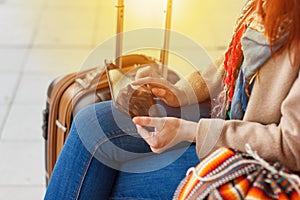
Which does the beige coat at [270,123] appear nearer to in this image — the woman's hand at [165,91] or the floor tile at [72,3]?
the woman's hand at [165,91]

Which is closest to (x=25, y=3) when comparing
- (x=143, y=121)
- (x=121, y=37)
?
(x=121, y=37)

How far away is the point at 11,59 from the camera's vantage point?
2283 mm

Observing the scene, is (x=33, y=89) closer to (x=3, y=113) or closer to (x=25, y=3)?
(x=3, y=113)

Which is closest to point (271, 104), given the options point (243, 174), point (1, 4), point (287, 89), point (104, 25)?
point (287, 89)

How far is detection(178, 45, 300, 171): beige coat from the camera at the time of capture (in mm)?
771

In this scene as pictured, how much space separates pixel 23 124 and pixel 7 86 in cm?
30

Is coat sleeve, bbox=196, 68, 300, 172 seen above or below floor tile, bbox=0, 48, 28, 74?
above

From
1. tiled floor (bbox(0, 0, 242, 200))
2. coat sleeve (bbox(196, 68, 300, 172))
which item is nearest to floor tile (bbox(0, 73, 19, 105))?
tiled floor (bbox(0, 0, 242, 200))

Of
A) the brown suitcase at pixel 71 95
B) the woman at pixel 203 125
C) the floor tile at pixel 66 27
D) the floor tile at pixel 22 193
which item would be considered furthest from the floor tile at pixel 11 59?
the woman at pixel 203 125

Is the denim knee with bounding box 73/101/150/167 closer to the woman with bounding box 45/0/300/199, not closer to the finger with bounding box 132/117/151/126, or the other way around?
the woman with bounding box 45/0/300/199

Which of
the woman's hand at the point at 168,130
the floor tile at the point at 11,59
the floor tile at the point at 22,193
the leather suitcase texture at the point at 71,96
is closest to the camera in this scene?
the woman's hand at the point at 168,130

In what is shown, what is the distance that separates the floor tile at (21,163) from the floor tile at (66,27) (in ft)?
2.67

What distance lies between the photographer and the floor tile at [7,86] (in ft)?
6.55

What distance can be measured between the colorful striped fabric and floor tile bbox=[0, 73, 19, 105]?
4.56 feet
